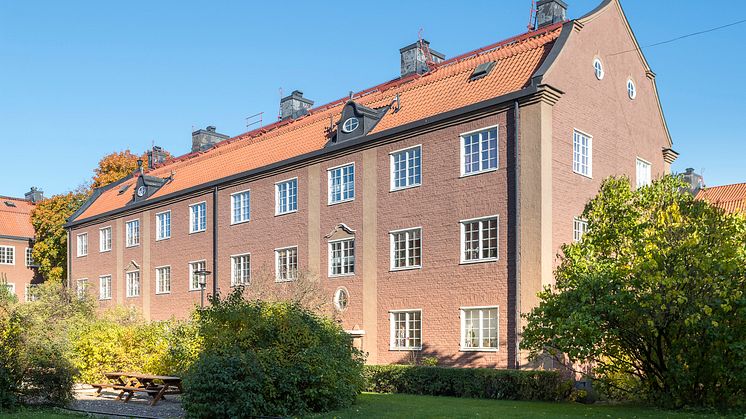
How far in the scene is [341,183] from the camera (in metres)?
28.0

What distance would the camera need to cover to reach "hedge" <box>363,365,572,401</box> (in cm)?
1902

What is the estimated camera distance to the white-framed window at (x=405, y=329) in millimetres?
24297

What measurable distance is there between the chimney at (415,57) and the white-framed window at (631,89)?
822 centimetres

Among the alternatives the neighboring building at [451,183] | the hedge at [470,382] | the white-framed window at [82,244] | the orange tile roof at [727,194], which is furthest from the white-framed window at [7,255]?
the orange tile roof at [727,194]

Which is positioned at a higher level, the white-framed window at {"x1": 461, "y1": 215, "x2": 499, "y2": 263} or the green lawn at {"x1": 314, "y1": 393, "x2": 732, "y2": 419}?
the white-framed window at {"x1": 461, "y1": 215, "x2": 499, "y2": 263}

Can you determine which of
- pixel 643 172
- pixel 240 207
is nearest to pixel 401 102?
pixel 643 172

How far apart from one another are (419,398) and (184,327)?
7.25m

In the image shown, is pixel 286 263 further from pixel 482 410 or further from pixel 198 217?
pixel 482 410

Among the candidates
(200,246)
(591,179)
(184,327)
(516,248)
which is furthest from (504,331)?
(200,246)

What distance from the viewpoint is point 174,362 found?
2070 centimetres

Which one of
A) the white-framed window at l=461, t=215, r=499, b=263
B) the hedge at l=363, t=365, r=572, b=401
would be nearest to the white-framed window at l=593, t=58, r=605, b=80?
the white-framed window at l=461, t=215, r=499, b=263

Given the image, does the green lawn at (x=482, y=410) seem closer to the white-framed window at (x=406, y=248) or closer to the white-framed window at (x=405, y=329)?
the white-framed window at (x=405, y=329)

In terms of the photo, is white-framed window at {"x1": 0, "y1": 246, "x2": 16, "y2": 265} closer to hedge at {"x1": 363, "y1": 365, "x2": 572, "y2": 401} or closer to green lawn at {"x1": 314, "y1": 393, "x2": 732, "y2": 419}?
hedge at {"x1": 363, "y1": 365, "x2": 572, "y2": 401}

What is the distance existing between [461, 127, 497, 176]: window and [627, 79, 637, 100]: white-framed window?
6.85 metres
